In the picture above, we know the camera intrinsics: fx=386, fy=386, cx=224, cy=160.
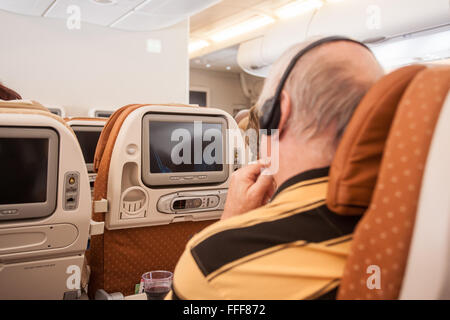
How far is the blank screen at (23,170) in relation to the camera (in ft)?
4.10

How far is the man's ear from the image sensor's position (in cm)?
84

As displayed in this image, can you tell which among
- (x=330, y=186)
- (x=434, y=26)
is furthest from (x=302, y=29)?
(x=330, y=186)

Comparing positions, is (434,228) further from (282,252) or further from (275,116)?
(275,116)

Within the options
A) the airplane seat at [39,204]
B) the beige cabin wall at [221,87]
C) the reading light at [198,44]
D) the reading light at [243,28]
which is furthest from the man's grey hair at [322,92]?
the beige cabin wall at [221,87]

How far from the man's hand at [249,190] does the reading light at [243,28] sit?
622cm

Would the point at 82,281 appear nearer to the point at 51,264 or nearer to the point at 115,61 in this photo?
the point at 51,264

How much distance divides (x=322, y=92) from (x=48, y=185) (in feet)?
3.28

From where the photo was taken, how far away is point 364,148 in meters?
0.70

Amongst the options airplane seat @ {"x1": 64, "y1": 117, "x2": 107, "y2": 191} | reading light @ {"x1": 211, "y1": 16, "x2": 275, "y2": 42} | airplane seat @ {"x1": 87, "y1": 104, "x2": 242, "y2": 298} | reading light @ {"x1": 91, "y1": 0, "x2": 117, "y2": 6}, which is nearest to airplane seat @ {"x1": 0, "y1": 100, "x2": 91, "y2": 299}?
airplane seat @ {"x1": 87, "y1": 104, "x2": 242, "y2": 298}

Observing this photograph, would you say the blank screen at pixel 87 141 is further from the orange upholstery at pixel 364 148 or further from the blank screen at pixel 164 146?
the orange upholstery at pixel 364 148

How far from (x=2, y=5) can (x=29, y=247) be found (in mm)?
3990

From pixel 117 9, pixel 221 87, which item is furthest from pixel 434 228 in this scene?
pixel 221 87

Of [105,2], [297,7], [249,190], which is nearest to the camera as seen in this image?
[249,190]

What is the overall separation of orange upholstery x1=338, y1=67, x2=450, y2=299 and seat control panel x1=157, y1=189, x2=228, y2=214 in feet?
3.81
